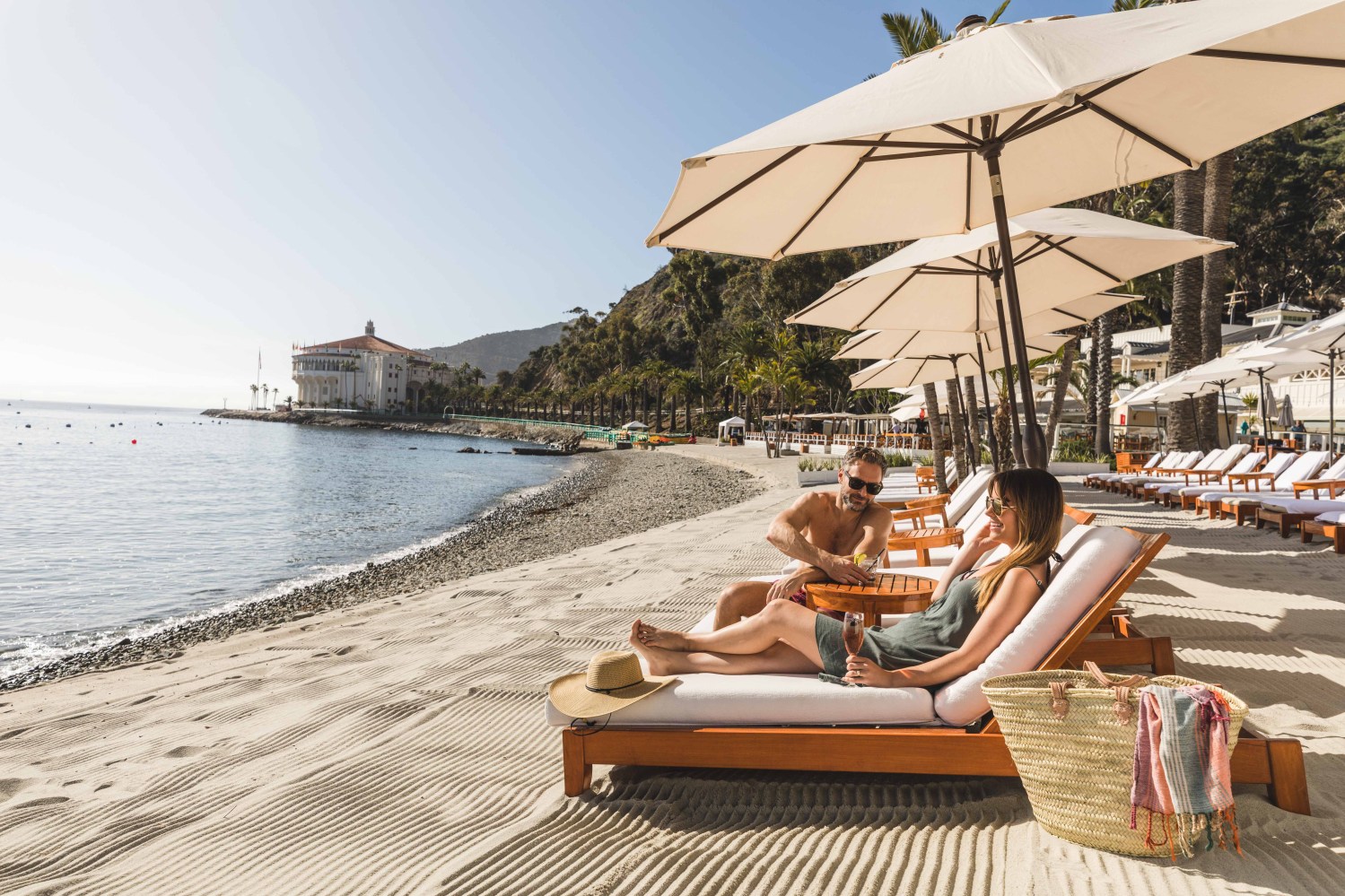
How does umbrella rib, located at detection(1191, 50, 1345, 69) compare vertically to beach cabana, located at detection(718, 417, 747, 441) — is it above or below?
above

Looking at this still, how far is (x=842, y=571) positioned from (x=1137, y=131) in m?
2.59

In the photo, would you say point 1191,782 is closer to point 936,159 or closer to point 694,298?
point 936,159

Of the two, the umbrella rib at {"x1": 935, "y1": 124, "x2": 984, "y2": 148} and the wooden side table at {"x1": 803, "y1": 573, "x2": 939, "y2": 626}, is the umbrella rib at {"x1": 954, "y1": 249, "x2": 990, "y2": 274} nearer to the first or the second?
the umbrella rib at {"x1": 935, "y1": 124, "x2": 984, "y2": 148}

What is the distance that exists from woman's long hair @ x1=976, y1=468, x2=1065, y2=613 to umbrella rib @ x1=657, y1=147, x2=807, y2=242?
5.90 feet

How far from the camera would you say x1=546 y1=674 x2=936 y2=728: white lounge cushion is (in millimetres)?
2684

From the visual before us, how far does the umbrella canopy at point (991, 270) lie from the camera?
516 centimetres

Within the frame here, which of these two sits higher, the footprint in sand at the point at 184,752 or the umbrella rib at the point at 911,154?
the umbrella rib at the point at 911,154

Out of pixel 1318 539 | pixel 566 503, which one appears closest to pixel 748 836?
pixel 1318 539

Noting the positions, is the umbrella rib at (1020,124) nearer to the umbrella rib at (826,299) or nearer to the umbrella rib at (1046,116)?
the umbrella rib at (1046,116)

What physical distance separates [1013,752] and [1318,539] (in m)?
7.51

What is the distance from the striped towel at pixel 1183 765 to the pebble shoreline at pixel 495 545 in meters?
8.59

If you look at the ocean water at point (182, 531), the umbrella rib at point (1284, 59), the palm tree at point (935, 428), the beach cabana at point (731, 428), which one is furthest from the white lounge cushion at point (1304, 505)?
the beach cabana at point (731, 428)

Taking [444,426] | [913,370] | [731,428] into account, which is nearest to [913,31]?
[913,370]

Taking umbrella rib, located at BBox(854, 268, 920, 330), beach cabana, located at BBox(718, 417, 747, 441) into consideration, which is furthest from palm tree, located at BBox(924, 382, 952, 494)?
beach cabana, located at BBox(718, 417, 747, 441)
